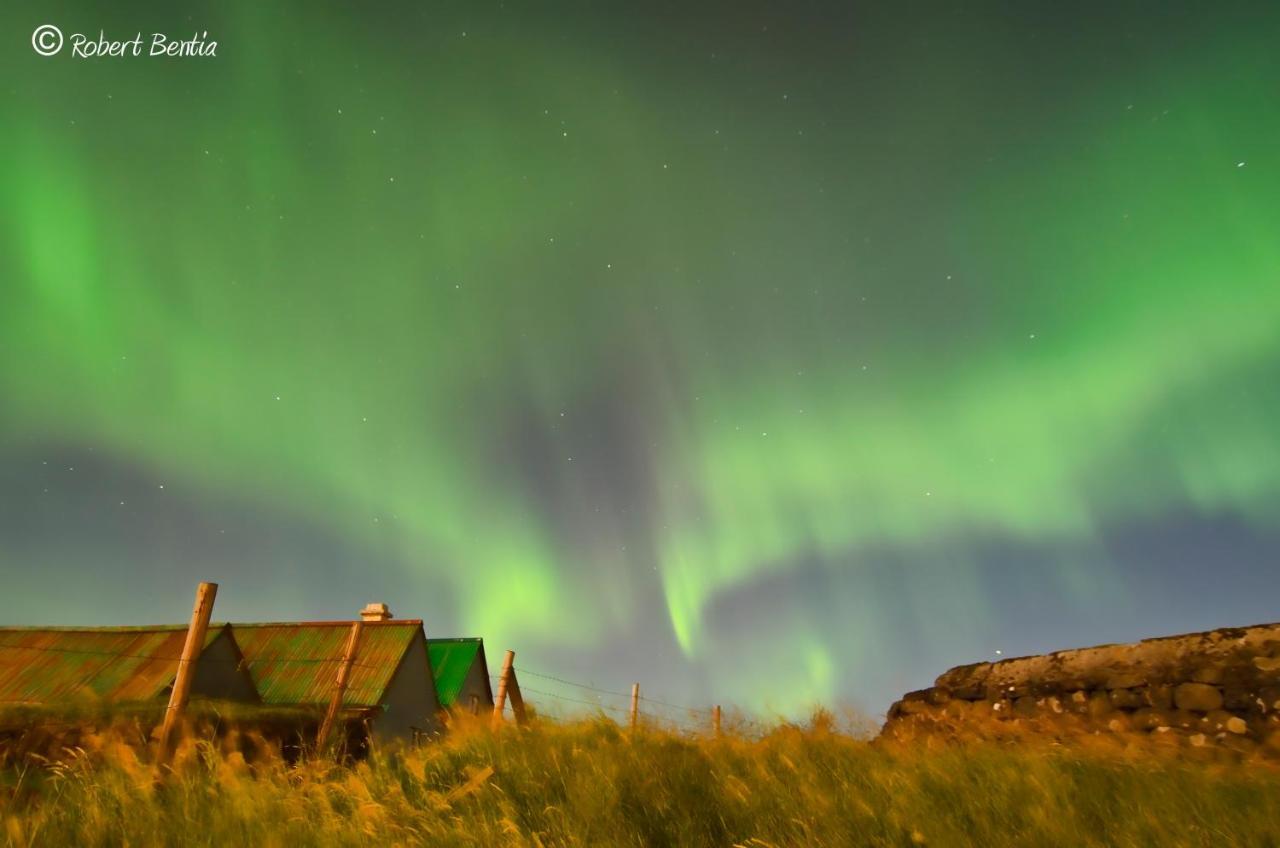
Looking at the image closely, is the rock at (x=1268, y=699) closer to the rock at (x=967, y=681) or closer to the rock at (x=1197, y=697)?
the rock at (x=1197, y=697)

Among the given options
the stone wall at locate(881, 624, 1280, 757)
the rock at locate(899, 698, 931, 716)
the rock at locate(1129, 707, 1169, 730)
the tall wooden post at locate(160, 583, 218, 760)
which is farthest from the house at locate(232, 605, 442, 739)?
the rock at locate(1129, 707, 1169, 730)

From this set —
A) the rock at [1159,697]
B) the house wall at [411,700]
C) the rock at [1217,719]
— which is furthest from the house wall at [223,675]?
the rock at [1217,719]

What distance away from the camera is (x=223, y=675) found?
61.8 ft

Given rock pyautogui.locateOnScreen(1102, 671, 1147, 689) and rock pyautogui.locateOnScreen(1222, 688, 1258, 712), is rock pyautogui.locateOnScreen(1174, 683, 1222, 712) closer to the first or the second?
rock pyautogui.locateOnScreen(1222, 688, 1258, 712)

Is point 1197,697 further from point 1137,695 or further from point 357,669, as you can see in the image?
point 357,669

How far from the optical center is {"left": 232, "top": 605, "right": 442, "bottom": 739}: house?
64.6 ft

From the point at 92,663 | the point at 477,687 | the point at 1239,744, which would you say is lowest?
the point at 1239,744

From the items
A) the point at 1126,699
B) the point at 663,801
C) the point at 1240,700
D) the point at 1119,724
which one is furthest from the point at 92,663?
the point at 1240,700

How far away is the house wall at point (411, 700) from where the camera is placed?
20125 millimetres

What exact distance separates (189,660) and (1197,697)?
379 inches

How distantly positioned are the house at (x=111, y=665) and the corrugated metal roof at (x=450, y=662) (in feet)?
20.6

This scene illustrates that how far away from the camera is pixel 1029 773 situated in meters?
4.51

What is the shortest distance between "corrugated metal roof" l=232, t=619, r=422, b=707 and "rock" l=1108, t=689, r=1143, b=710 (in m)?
18.3

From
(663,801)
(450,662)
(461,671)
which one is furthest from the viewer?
(450,662)
